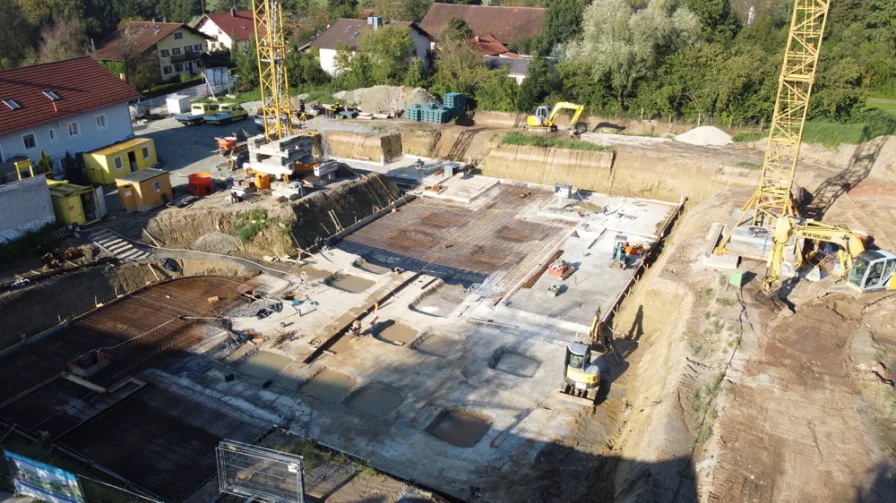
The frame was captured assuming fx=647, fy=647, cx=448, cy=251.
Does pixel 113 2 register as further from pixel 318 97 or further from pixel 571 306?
pixel 571 306

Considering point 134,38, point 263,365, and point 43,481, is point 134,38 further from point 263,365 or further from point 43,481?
point 43,481

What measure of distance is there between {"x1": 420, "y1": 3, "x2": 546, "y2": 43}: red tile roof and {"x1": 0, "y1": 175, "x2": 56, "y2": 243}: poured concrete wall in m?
42.3

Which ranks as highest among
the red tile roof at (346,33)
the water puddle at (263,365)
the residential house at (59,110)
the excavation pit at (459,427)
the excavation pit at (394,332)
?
the red tile roof at (346,33)

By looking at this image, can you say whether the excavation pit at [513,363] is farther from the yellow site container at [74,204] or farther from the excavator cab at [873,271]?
the yellow site container at [74,204]

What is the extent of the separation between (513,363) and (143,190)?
56.5 ft

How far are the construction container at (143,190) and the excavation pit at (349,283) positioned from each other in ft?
29.7

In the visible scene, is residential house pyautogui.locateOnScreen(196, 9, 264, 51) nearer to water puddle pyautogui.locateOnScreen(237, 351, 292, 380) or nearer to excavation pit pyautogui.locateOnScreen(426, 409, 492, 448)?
water puddle pyautogui.locateOnScreen(237, 351, 292, 380)

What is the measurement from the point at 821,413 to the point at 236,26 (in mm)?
60855

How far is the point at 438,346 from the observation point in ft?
66.1

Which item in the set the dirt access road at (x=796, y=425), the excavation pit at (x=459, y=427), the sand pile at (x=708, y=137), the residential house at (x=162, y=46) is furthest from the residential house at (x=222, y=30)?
the dirt access road at (x=796, y=425)

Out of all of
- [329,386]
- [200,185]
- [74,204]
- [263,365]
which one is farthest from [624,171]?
[74,204]

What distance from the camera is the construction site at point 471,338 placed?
14180 millimetres

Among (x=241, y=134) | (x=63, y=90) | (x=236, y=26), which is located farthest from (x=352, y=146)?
(x=236, y=26)

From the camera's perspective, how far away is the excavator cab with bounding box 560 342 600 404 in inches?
669
